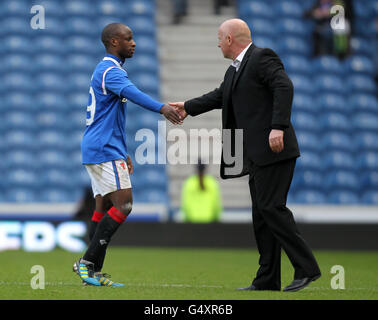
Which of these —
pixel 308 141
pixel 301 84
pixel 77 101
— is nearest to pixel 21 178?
pixel 77 101

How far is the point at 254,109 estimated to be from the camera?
18.4 feet

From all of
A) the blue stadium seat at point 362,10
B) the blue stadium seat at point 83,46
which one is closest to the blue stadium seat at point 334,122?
the blue stadium seat at point 362,10

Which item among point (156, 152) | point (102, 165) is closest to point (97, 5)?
point (156, 152)

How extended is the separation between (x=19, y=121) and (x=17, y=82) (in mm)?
875

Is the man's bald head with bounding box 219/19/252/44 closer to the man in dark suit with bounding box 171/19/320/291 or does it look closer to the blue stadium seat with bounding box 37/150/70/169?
the man in dark suit with bounding box 171/19/320/291

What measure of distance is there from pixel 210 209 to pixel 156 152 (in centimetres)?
191

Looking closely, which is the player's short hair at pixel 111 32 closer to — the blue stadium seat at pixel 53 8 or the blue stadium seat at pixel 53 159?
the blue stadium seat at pixel 53 159

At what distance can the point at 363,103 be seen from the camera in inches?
583

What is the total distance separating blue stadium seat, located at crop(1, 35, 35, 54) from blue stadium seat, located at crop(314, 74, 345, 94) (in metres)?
5.43

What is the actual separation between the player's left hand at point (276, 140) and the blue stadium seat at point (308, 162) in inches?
331

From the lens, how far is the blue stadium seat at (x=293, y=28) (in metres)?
15.5

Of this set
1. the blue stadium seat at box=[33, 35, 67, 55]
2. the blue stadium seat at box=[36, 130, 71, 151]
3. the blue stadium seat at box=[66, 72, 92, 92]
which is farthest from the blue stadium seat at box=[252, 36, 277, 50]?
the blue stadium seat at box=[36, 130, 71, 151]

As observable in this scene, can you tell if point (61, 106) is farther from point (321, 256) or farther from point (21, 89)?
point (321, 256)

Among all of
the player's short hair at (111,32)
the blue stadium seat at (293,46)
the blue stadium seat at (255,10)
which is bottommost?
the player's short hair at (111,32)
